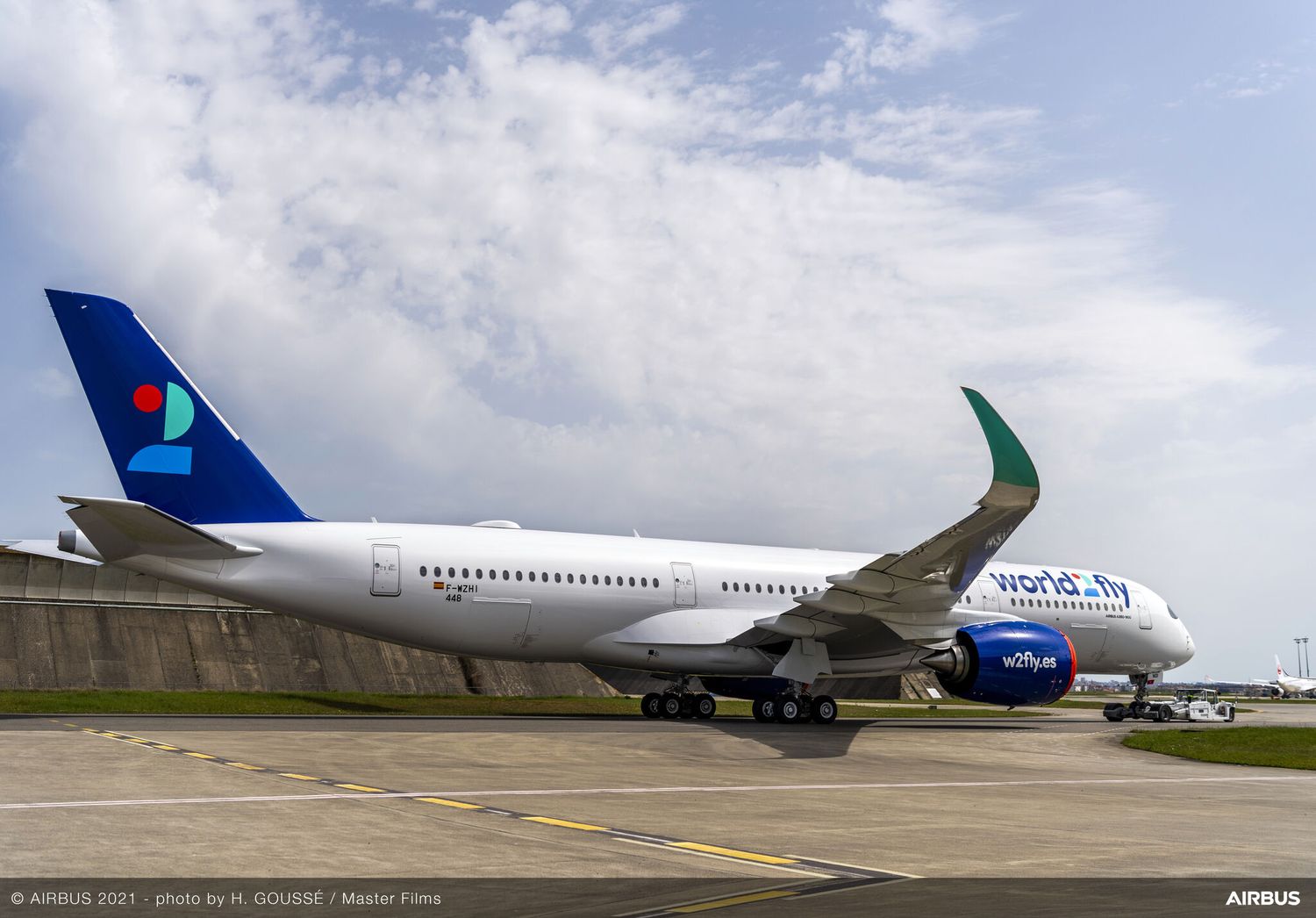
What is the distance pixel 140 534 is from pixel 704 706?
39.5 feet

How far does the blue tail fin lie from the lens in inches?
778

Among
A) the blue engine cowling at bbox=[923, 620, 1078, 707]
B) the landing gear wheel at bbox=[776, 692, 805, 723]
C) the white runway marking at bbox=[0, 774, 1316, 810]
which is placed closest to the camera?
the white runway marking at bbox=[0, 774, 1316, 810]

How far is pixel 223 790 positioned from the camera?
10.4 m

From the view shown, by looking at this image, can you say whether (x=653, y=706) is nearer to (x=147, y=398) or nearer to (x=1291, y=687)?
(x=147, y=398)

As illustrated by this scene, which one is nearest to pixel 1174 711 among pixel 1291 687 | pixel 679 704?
pixel 679 704

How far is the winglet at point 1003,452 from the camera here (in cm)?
1752

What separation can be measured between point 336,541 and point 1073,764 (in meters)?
12.7

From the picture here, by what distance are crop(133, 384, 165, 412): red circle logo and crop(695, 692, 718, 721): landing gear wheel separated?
12286 mm

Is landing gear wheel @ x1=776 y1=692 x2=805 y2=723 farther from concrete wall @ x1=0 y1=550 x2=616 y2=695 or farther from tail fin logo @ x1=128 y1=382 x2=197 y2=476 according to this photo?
concrete wall @ x1=0 y1=550 x2=616 y2=695

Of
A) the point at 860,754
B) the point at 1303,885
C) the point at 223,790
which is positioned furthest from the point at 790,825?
the point at 860,754

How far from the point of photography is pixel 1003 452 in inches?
695

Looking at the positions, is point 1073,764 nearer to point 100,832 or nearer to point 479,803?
point 479,803

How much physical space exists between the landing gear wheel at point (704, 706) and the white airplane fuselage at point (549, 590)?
1.60 m

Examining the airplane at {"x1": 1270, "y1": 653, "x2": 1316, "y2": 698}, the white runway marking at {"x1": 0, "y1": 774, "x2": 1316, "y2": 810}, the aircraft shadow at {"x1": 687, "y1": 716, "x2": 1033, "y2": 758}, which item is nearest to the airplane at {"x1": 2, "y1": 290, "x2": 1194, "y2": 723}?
the aircraft shadow at {"x1": 687, "y1": 716, "x2": 1033, "y2": 758}
